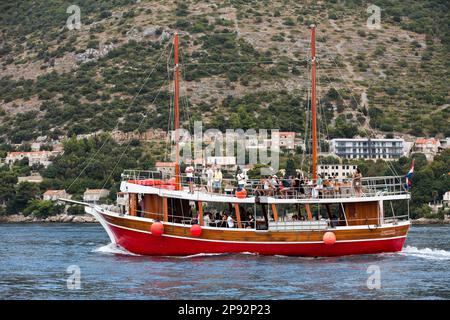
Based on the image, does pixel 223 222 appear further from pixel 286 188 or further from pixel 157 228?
pixel 286 188

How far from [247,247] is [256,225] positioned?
115 cm

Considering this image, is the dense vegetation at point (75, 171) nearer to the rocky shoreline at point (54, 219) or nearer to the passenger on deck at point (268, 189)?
the rocky shoreline at point (54, 219)

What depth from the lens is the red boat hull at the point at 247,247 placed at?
1972 inches

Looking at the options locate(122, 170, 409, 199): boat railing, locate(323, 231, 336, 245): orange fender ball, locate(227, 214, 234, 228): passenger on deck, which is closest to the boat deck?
locate(122, 170, 409, 199): boat railing

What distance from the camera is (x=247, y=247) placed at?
5012cm

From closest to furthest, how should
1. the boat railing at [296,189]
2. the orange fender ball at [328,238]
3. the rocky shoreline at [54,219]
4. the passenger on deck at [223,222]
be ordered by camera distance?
1. the orange fender ball at [328,238]
2. the passenger on deck at [223,222]
3. the boat railing at [296,189]
4. the rocky shoreline at [54,219]

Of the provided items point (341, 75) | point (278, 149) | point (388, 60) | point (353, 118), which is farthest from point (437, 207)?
point (388, 60)

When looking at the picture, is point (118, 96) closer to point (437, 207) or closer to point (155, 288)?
point (437, 207)

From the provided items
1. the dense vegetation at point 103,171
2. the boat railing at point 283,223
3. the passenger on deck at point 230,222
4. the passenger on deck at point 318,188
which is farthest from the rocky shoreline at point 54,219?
the passenger on deck at point 318,188

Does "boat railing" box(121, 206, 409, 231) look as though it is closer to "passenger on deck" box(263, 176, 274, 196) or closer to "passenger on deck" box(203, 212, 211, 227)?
"passenger on deck" box(203, 212, 211, 227)

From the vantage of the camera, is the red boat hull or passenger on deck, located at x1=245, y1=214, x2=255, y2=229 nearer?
the red boat hull

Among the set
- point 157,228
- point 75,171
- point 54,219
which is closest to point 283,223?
point 157,228

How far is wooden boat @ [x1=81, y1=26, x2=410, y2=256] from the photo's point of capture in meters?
49.9

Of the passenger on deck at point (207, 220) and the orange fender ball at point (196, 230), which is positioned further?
the passenger on deck at point (207, 220)
